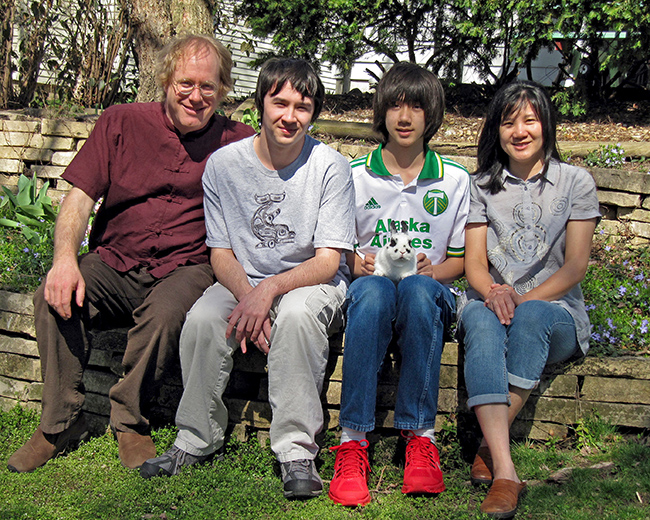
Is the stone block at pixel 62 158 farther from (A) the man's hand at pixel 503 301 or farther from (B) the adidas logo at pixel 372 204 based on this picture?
(A) the man's hand at pixel 503 301

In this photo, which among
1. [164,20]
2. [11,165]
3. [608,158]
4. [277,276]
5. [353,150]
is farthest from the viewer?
[11,165]

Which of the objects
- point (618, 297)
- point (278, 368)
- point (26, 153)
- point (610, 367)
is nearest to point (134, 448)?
point (278, 368)

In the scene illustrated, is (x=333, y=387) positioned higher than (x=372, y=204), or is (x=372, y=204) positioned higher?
(x=372, y=204)

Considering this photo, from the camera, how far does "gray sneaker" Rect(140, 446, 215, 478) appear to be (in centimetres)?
255

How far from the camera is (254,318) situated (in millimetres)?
2516

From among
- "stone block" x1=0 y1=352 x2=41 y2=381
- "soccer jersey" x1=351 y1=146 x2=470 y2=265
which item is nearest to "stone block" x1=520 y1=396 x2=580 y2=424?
"soccer jersey" x1=351 y1=146 x2=470 y2=265

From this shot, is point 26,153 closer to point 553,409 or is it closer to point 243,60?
point 553,409

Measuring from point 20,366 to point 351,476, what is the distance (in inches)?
76.6

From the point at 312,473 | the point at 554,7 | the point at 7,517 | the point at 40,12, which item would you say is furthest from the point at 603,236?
the point at 40,12

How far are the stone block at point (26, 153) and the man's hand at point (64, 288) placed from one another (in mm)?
3806

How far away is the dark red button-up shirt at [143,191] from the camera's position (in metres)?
2.95

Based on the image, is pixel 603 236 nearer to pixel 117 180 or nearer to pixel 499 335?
pixel 499 335

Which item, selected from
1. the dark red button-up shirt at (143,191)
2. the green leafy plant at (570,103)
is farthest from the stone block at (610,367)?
the green leafy plant at (570,103)

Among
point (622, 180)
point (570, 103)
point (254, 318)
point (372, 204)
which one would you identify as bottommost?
point (254, 318)
